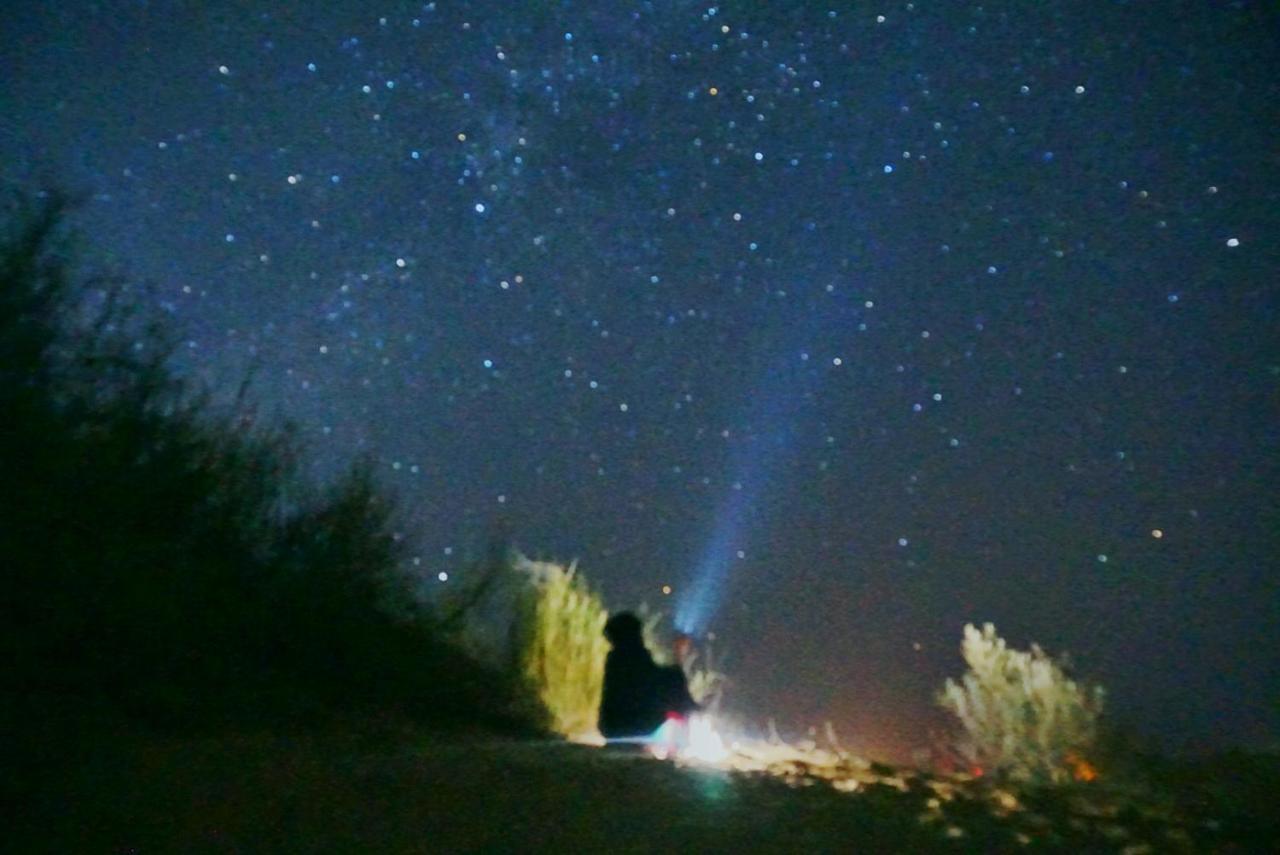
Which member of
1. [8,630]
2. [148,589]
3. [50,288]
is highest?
[50,288]

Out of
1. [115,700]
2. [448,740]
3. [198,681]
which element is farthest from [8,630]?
[448,740]

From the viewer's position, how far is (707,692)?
44.2ft

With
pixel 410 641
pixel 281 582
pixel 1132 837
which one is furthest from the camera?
pixel 410 641

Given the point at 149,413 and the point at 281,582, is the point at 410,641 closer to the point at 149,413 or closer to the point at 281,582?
the point at 281,582

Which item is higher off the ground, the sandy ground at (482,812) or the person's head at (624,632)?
the person's head at (624,632)

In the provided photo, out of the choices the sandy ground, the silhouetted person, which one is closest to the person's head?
the silhouetted person

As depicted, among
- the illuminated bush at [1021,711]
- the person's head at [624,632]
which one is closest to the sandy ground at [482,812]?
the person's head at [624,632]

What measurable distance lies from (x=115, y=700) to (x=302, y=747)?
1.04 meters

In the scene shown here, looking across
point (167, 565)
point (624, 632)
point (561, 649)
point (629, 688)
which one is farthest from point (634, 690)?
point (167, 565)

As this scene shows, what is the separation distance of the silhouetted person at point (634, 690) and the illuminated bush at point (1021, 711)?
354 cm

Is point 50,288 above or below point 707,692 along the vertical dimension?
above

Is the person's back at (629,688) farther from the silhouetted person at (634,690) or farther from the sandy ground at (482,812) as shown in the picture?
the sandy ground at (482,812)

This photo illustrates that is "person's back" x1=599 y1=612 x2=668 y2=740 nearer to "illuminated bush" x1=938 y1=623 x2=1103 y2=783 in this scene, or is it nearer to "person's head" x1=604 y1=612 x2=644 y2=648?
"person's head" x1=604 y1=612 x2=644 y2=648

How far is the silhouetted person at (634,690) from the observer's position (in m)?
9.81
